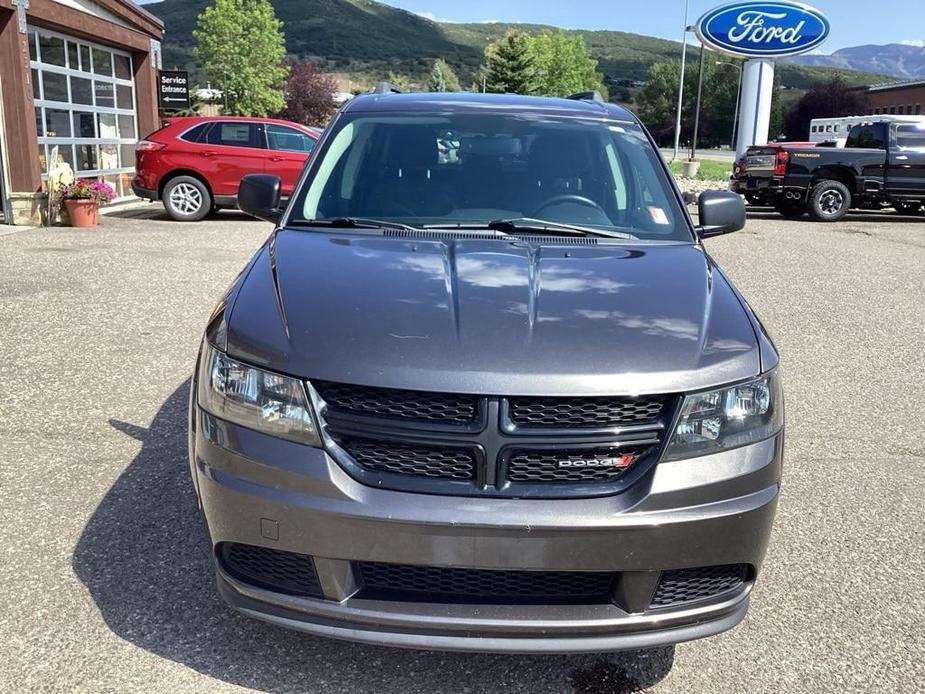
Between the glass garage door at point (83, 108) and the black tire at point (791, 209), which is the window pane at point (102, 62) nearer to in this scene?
the glass garage door at point (83, 108)

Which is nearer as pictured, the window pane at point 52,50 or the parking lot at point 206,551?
the parking lot at point 206,551

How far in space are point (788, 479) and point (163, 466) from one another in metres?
2.95

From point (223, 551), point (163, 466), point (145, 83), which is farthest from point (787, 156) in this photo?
→ point (223, 551)

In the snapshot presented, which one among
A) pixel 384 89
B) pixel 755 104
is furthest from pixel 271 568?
pixel 755 104

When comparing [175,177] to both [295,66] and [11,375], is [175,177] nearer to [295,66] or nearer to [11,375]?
[11,375]

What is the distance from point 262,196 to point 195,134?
37.6 ft

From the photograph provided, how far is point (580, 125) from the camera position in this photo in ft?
13.2

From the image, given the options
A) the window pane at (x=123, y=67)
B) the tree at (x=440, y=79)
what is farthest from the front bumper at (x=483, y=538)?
the tree at (x=440, y=79)

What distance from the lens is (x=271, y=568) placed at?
2342 mm

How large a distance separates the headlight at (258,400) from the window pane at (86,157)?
14944 millimetres

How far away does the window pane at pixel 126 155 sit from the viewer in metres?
17.5

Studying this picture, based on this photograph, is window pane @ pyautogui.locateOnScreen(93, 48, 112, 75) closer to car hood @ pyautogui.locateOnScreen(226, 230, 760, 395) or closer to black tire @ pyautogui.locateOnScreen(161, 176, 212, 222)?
black tire @ pyautogui.locateOnScreen(161, 176, 212, 222)

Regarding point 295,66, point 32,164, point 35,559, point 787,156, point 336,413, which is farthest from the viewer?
point 295,66

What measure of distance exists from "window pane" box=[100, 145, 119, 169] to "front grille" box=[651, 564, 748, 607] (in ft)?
54.2
